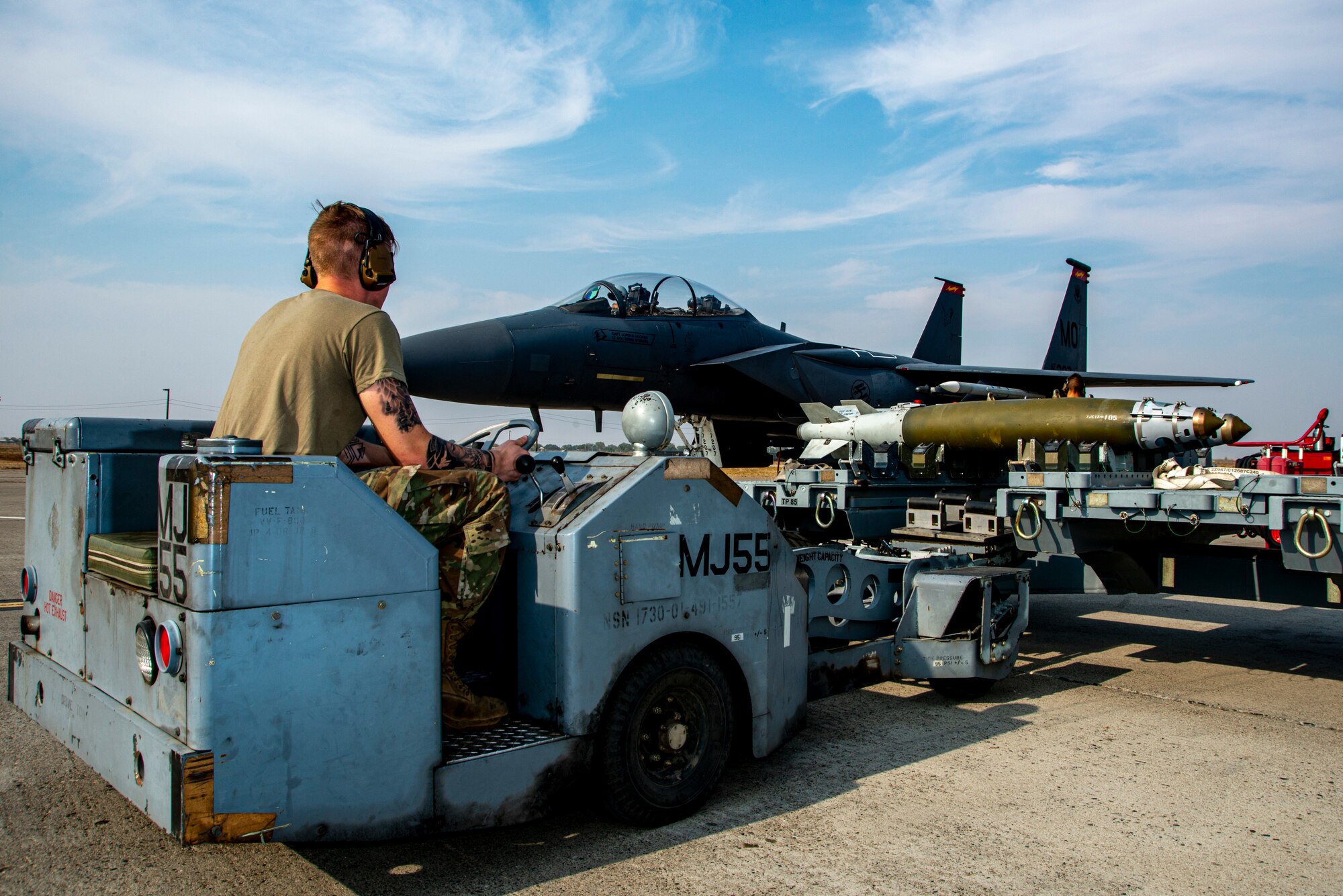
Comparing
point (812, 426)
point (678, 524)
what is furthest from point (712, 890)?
point (812, 426)

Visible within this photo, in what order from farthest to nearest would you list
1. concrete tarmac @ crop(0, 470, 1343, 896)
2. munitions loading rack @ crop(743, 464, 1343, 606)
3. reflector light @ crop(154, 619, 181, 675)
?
munitions loading rack @ crop(743, 464, 1343, 606), concrete tarmac @ crop(0, 470, 1343, 896), reflector light @ crop(154, 619, 181, 675)

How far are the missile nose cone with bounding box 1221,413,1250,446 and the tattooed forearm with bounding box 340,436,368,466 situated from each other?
22.0 ft

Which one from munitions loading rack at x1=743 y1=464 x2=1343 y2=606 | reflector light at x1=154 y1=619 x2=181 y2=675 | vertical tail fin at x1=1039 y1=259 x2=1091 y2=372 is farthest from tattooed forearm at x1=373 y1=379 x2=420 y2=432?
vertical tail fin at x1=1039 y1=259 x2=1091 y2=372

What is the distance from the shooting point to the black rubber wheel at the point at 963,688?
596 cm

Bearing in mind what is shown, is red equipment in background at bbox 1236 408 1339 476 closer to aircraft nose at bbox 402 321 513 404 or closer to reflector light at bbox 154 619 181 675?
aircraft nose at bbox 402 321 513 404

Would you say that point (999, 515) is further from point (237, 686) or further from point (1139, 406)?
point (237, 686)

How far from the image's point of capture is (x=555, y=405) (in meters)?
10.6

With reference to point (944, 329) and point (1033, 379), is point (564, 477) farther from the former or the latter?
point (944, 329)

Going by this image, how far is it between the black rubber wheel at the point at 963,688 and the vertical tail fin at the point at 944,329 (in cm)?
1520

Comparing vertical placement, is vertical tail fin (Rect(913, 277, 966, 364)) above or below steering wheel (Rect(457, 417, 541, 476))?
above

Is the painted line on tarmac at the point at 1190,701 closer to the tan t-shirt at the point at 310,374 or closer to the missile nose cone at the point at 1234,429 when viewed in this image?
the missile nose cone at the point at 1234,429

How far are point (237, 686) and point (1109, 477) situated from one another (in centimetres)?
575

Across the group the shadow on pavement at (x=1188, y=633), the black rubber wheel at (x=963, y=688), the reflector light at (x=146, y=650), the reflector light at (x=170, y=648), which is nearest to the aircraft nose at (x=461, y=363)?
the black rubber wheel at (x=963, y=688)

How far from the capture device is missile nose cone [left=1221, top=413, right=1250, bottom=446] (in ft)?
24.3
